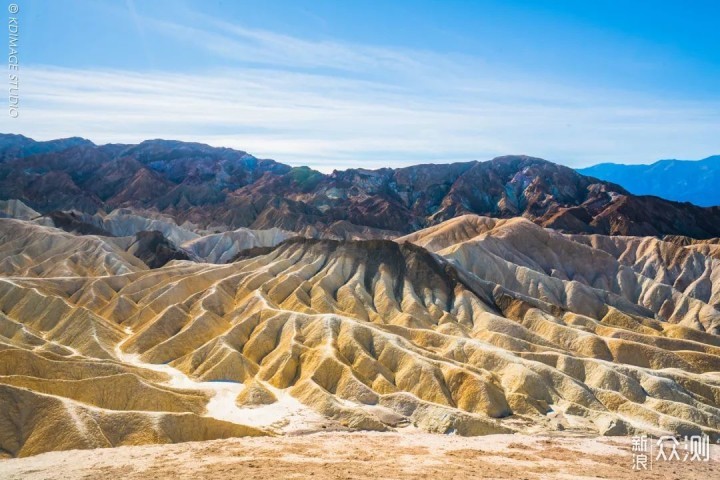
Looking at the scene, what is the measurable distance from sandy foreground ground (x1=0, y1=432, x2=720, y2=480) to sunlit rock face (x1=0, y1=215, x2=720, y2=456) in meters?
3.24

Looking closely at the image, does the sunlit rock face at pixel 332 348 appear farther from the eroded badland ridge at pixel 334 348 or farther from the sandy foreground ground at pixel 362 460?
the sandy foreground ground at pixel 362 460

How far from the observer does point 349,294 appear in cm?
11375

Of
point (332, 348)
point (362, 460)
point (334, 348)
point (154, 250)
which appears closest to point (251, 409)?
point (332, 348)

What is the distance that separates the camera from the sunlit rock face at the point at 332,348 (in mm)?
63562

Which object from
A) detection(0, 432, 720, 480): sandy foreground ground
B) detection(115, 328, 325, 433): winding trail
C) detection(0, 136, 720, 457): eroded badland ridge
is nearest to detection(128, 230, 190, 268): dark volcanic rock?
detection(0, 136, 720, 457): eroded badland ridge

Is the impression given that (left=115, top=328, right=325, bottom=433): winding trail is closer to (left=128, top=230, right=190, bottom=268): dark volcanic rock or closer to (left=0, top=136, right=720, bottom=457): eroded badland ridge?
(left=0, top=136, right=720, bottom=457): eroded badland ridge

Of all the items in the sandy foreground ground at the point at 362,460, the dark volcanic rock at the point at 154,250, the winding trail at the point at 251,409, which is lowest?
the winding trail at the point at 251,409

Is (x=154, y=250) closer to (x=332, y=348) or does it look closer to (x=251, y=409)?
(x=332, y=348)

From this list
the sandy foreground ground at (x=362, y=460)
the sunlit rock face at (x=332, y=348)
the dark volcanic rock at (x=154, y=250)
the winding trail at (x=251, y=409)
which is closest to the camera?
the sandy foreground ground at (x=362, y=460)

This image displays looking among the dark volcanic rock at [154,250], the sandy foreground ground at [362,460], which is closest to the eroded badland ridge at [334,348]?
the sandy foreground ground at [362,460]

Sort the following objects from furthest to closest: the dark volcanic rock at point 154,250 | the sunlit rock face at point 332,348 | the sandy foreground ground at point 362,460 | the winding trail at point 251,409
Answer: the dark volcanic rock at point 154,250
the winding trail at point 251,409
the sunlit rock face at point 332,348
the sandy foreground ground at point 362,460

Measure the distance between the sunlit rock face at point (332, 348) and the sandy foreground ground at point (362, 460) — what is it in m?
3.24

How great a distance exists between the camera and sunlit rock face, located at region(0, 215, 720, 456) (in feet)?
209

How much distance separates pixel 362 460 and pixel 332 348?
102 feet
